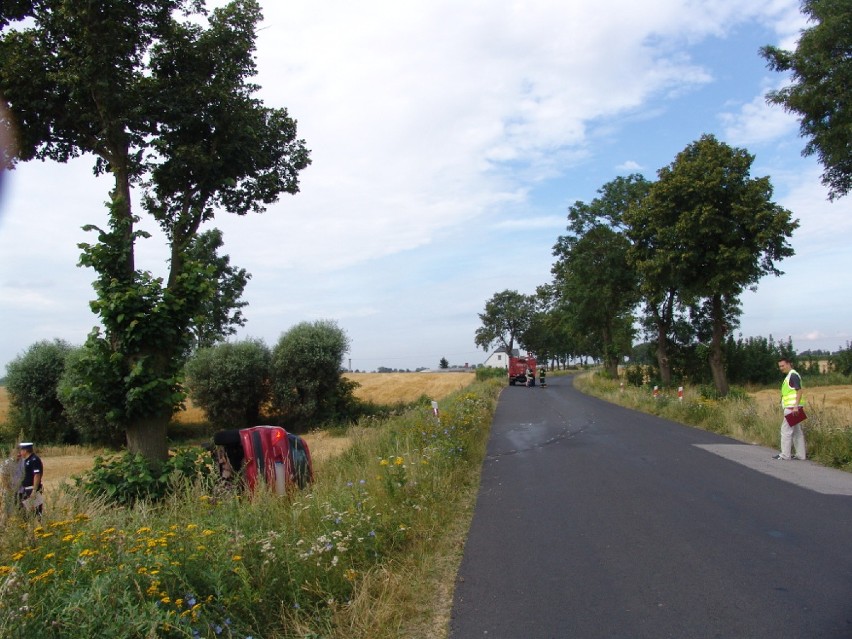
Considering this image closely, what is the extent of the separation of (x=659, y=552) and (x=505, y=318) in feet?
391

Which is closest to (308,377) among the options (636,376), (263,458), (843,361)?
(636,376)

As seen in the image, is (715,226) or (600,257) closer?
(715,226)

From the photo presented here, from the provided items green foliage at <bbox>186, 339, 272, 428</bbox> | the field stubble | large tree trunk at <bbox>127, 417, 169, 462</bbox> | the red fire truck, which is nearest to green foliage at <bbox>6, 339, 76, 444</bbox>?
the field stubble

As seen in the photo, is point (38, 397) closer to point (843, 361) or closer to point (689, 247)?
point (689, 247)

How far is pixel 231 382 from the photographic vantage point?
3350 cm

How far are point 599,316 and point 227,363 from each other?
26.2 m

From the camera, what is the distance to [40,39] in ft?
34.6

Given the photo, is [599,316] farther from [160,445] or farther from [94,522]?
[94,522]

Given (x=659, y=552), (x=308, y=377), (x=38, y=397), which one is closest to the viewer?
(x=659, y=552)

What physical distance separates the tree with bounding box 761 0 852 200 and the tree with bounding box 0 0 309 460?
13979 mm

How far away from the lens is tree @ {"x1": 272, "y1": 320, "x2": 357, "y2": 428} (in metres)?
34.0

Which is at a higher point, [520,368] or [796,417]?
[520,368]

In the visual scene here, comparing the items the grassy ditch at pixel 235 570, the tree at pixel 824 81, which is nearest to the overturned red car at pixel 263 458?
the grassy ditch at pixel 235 570

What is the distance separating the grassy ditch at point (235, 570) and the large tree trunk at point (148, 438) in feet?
8.22
